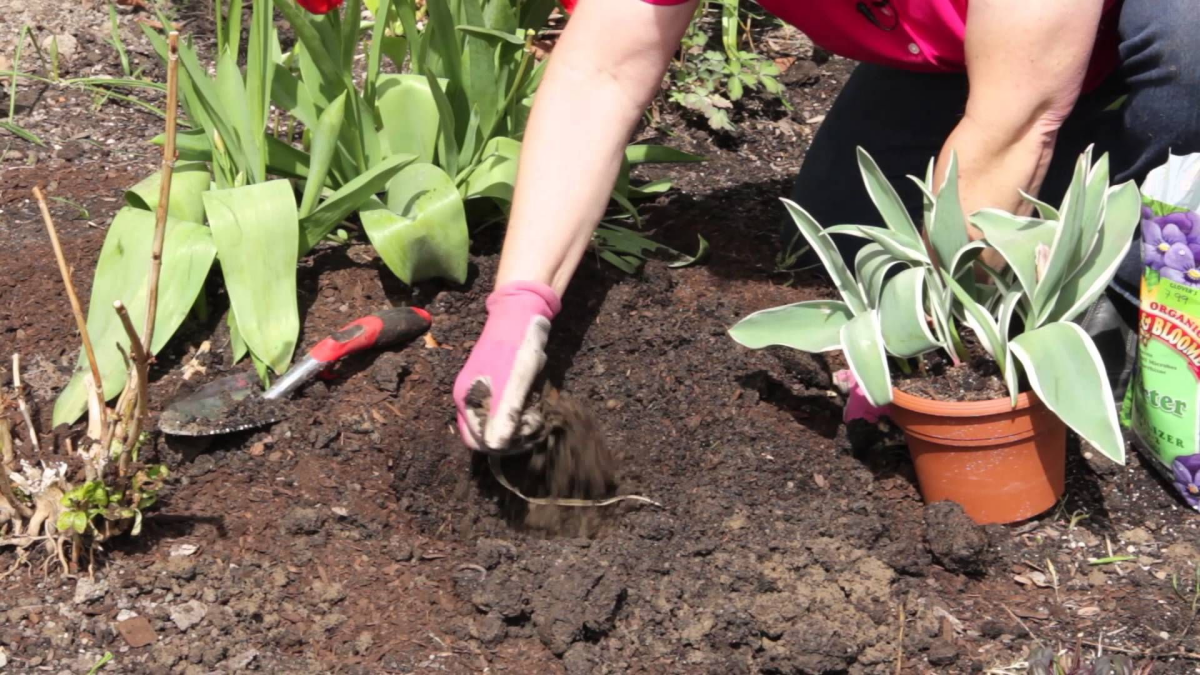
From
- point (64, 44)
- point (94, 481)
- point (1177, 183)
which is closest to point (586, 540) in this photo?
point (94, 481)

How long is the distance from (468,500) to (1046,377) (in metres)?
0.92

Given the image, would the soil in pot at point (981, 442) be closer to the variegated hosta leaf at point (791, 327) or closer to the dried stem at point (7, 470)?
the variegated hosta leaf at point (791, 327)

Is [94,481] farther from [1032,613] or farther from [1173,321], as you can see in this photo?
[1173,321]

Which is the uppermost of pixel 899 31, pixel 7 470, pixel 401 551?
pixel 899 31

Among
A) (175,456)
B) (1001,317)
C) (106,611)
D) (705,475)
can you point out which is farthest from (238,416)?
(1001,317)

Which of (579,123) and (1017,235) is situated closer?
(1017,235)

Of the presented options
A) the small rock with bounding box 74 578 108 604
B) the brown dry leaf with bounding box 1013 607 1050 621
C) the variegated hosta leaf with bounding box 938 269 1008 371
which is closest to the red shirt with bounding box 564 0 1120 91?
the variegated hosta leaf with bounding box 938 269 1008 371

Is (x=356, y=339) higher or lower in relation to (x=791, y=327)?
lower

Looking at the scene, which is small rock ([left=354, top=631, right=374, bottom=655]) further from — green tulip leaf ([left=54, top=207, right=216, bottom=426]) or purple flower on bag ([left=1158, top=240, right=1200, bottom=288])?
purple flower on bag ([left=1158, top=240, right=1200, bottom=288])

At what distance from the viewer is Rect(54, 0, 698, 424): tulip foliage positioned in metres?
2.11

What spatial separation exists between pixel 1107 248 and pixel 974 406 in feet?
1.01

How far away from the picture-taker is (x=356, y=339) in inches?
82.6

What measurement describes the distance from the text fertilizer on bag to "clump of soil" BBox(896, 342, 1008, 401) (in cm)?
29

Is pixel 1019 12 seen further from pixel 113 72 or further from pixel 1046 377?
pixel 113 72
